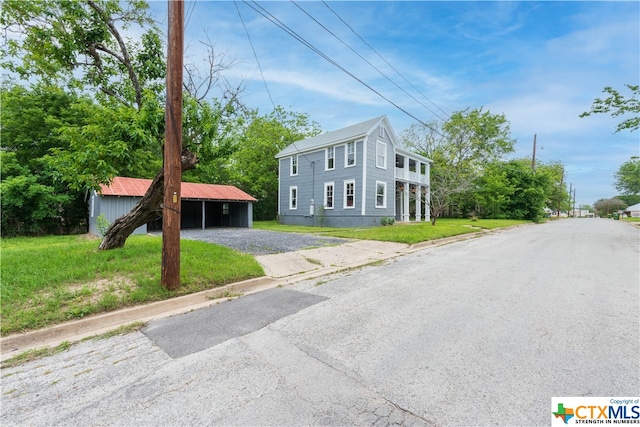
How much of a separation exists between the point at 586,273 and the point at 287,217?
1918cm

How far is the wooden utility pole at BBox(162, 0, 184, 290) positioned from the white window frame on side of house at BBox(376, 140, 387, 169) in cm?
1554

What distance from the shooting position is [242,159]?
26906mm

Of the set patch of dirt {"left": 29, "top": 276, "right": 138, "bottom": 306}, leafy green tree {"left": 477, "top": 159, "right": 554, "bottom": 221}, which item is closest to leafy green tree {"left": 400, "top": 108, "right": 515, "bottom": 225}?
leafy green tree {"left": 477, "top": 159, "right": 554, "bottom": 221}

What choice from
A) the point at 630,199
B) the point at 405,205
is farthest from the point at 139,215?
the point at 630,199

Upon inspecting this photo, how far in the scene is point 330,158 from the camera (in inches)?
794

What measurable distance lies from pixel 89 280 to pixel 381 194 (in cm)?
1688

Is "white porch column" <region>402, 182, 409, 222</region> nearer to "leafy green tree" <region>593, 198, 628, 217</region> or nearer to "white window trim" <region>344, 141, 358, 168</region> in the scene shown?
"white window trim" <region>344, 141, 358, 168</region>

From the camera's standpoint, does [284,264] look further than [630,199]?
No

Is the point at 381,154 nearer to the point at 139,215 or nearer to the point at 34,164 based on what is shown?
the point at 139,215

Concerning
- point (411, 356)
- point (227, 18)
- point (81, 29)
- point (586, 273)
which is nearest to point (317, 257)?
point (411, 356)

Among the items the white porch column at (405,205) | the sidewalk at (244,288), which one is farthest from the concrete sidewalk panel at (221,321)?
the white porch column at (405,205)

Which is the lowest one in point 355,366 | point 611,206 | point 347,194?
point 355,366

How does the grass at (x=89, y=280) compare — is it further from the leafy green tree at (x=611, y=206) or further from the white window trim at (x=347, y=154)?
the leafy green tree at (x=611, y=206)

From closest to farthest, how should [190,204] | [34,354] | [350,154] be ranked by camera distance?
[34,354], [350,154], [190,204]
